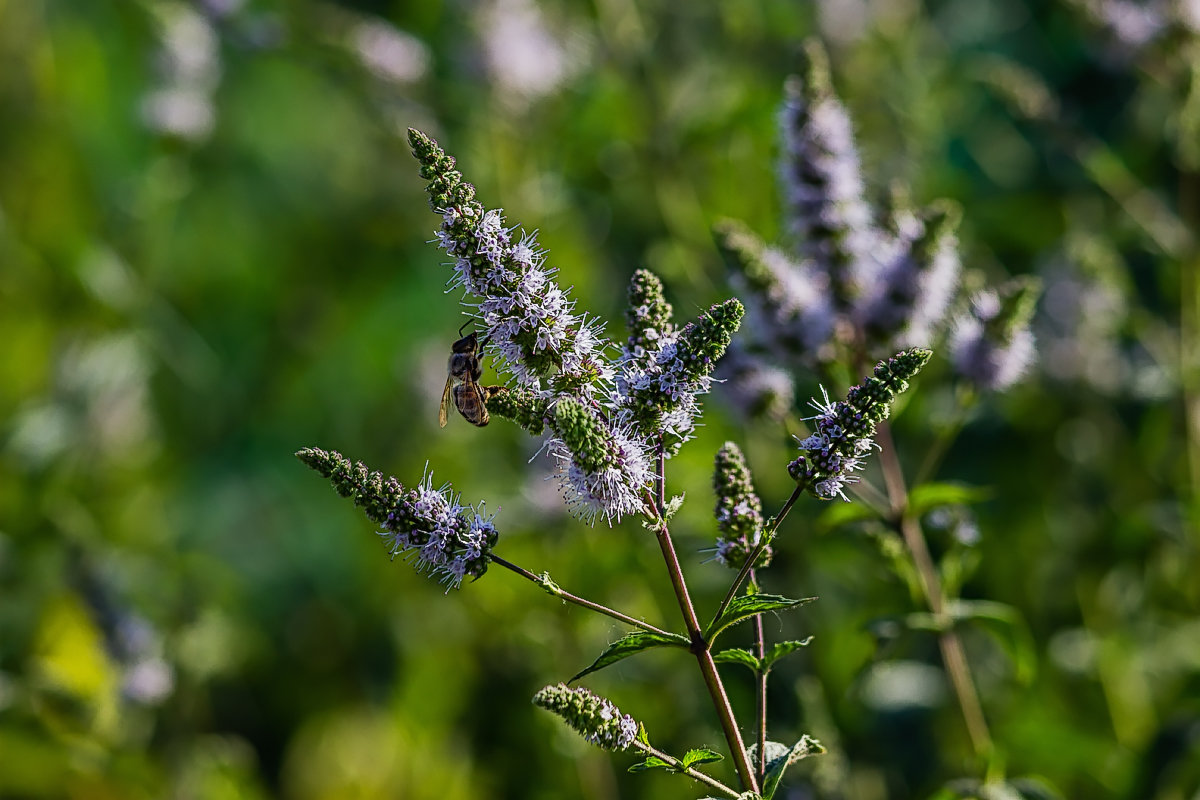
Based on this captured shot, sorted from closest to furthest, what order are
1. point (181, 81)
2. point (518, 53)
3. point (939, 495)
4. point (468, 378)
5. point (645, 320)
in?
point (645, 320) < point (468, 378) < point (939, 495) < point (518, 53) < point (181, 81)

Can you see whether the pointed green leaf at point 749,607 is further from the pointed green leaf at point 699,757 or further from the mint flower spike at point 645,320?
the mint flower spike at point 645,320

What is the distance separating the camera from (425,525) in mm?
1347

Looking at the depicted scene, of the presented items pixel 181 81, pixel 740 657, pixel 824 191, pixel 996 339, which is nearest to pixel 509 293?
pixel 740 657

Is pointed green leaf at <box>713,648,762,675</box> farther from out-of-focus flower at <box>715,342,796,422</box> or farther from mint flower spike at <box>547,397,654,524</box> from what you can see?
out-of-focus flower at <box>715,342,796,422</box>

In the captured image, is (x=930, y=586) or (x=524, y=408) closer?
(x=524, y=408)

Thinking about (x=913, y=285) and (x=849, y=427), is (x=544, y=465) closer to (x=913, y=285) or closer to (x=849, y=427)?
(x=913, y=285)

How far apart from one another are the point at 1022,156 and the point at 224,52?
3.77 metres

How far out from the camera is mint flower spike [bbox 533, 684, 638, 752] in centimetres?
122

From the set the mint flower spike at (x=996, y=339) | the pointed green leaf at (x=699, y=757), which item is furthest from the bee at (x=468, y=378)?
the mint flower spike at (x=996, y=339)

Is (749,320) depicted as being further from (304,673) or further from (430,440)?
(304,673)

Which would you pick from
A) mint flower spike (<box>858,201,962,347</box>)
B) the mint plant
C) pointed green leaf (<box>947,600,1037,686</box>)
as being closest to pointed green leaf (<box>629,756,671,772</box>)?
the mint plant

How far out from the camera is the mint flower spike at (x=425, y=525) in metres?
1.31

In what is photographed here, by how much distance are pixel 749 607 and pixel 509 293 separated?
0.45 m

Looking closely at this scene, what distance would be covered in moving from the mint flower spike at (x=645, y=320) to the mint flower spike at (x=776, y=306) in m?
0.65
